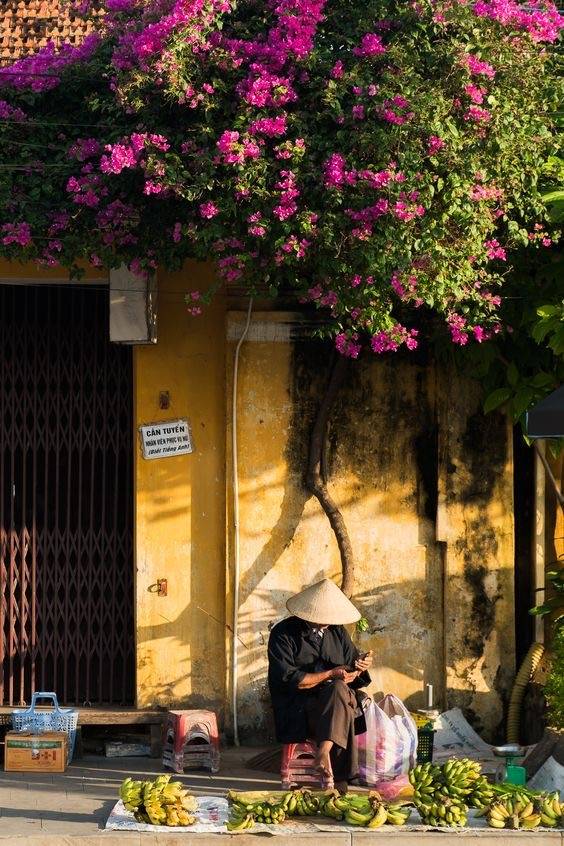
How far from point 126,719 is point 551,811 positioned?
3132 mm

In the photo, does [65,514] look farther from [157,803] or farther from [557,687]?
[557,687]

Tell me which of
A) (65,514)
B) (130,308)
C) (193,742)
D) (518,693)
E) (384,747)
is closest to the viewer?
(384,747)

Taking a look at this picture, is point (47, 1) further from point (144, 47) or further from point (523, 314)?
point (523, 314)

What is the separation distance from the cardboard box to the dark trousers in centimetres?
175

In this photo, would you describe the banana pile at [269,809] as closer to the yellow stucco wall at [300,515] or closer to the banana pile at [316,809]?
the banana pile at [316,809]

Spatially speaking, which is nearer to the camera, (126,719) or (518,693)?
(126,719)

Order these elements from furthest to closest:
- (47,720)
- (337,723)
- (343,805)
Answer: (47,720)
(337,723)
(343,805)

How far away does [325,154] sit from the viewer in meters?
8.05

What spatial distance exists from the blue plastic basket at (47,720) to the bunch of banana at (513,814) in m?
3.05

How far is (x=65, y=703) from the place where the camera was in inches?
386

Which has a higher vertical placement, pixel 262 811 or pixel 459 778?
pixel 459 778

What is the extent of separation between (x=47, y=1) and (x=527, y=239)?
15.2ft

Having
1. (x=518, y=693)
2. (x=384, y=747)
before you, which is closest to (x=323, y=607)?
(x=384, y=747)

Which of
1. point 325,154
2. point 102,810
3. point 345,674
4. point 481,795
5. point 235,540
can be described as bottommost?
point 102,810
